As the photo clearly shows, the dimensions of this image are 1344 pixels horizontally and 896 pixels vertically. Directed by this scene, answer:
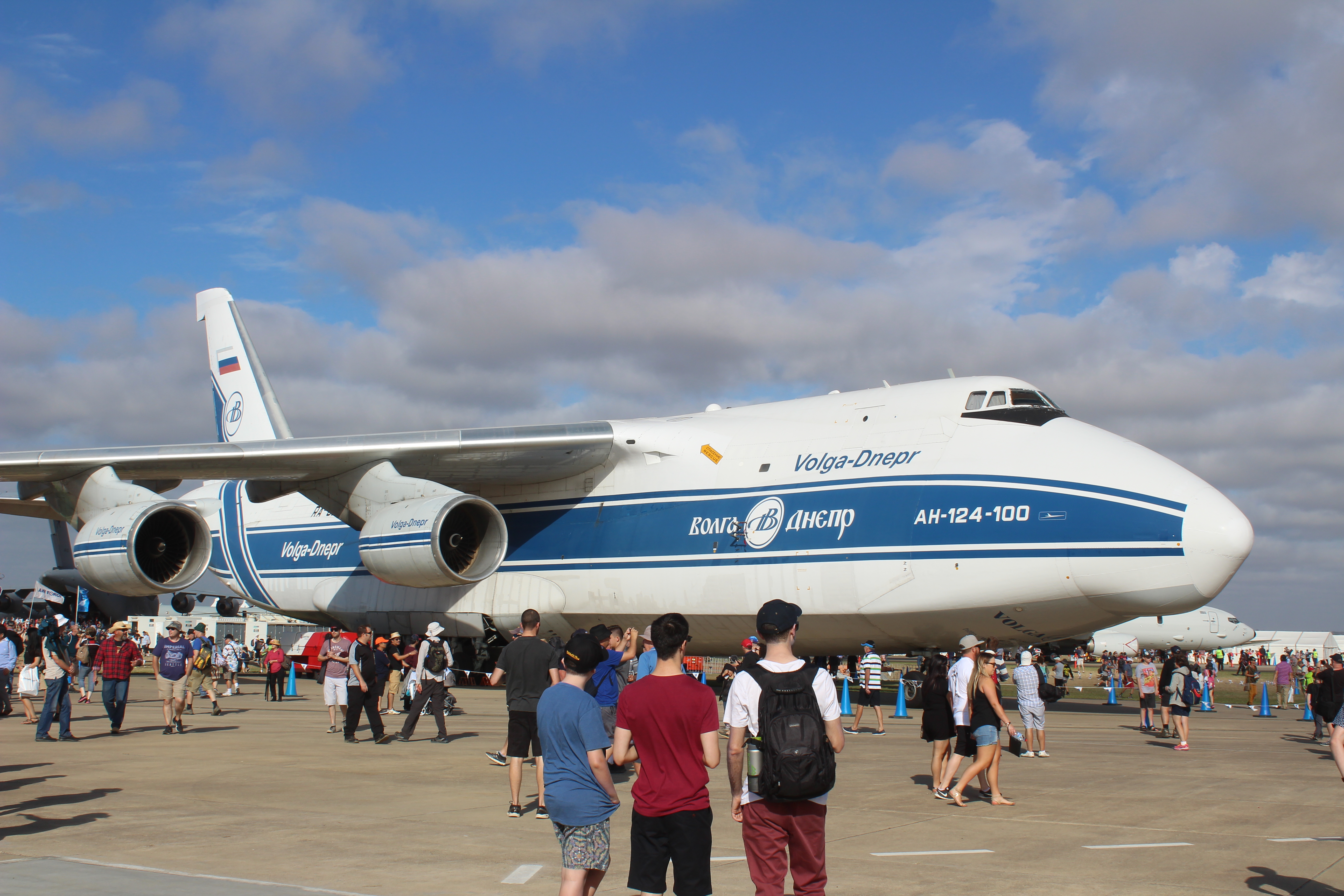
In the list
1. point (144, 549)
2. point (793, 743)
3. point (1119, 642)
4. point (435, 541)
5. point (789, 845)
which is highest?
point (435, 541)

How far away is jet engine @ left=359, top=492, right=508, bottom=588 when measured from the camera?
16.9 metres

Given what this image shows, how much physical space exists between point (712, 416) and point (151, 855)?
43.5ft

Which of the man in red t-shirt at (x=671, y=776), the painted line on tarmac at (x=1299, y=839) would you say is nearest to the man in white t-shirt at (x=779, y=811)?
the man in red t-shirt at (x=671, y=776)

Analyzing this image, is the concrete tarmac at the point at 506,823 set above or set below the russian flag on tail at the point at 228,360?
below

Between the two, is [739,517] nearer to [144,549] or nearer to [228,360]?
[144,549]

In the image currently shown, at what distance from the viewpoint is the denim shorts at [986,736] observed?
9000 mm

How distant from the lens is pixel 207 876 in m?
6.03

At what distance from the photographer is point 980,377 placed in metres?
16.0

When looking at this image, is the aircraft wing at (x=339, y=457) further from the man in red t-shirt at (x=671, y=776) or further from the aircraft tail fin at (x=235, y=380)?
the man in red t-shirt at (x=671, y=776)

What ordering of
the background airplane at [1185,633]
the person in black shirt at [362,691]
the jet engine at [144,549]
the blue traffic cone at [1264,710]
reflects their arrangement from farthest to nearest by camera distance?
the background airplane at [1185,633], the blue traffic cone at [1264,710], the jet engine at [144,549], the person in black shirt at [362,691]

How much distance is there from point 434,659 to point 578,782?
9.16 meters

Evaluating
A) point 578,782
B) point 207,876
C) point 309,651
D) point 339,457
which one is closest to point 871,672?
point 339,457

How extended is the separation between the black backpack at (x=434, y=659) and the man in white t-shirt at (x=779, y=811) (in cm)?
956

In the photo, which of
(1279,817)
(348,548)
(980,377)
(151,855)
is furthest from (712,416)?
(151,855)
